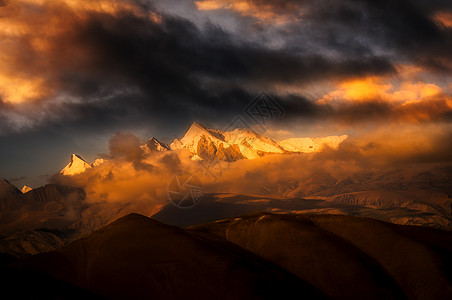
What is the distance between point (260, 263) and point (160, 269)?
603 inches

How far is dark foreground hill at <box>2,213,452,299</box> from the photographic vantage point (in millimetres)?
39750

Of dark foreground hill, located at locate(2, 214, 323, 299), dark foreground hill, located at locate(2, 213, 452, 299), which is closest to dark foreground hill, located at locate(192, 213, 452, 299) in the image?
dark foreground hill, located at locate(2, 213, 452, 299)

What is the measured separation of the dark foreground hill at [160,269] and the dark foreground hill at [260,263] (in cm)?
13

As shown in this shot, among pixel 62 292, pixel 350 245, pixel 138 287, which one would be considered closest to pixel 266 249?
pixel 350 245

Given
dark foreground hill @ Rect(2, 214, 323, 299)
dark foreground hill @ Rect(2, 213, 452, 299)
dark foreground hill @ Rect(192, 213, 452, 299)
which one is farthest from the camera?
dark foreground hill @ Rect(192, 213, 452, 299)

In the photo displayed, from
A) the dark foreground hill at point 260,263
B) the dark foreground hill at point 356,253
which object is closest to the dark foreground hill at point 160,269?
the dark foreground hill at point 260,263

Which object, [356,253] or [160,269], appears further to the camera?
[356,253]

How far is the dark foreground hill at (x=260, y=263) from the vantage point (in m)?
39.8

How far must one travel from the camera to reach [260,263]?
48688mm

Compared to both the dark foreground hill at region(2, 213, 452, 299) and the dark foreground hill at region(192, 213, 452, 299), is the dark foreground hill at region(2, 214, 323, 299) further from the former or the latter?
the dark foreground hill at region(192, 213, 452, 299)

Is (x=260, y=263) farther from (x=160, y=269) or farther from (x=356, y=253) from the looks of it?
(x=356, y=253)

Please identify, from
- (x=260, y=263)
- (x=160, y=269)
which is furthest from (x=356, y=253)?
(x=160, y=269)

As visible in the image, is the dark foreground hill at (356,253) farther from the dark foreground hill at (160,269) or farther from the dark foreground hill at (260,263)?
the dark foreground hill at (160,269)

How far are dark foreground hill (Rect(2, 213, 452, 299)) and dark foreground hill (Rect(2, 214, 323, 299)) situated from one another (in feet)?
0.43
